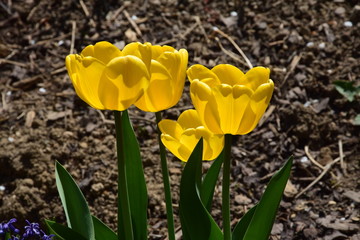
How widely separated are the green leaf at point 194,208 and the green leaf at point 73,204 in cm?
30

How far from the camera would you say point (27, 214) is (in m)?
2.86

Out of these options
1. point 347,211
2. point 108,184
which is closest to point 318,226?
point 347,211

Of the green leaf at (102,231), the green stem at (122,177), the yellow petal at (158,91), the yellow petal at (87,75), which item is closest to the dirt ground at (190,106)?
the green leaf at (102,231)

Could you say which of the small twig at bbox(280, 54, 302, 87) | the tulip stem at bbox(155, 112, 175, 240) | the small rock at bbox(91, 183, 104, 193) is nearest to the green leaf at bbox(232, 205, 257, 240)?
the tulip stem at bbox(155, 112, 175, 240)

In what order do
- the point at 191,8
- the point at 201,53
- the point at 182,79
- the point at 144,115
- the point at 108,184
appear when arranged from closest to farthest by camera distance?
the point at 182,79, the point at 108,184, the point at 144,115, the point at 201,53, the point at 191,8

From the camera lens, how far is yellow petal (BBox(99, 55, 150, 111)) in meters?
1.53

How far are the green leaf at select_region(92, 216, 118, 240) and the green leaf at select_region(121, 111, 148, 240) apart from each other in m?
0.08

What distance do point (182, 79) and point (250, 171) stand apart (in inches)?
57.0

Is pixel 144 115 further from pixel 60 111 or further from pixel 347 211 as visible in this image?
pixel 347 211

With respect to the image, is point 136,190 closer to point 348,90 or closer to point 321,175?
point 321,175

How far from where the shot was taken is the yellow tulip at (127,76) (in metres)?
1.54

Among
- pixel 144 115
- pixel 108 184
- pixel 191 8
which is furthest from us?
pixel 191 8

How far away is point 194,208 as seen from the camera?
184 cm

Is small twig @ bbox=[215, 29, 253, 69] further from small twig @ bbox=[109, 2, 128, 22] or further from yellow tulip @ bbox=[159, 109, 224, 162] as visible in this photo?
yellow tulip @ bbox=[159, 109, 224, 162]
